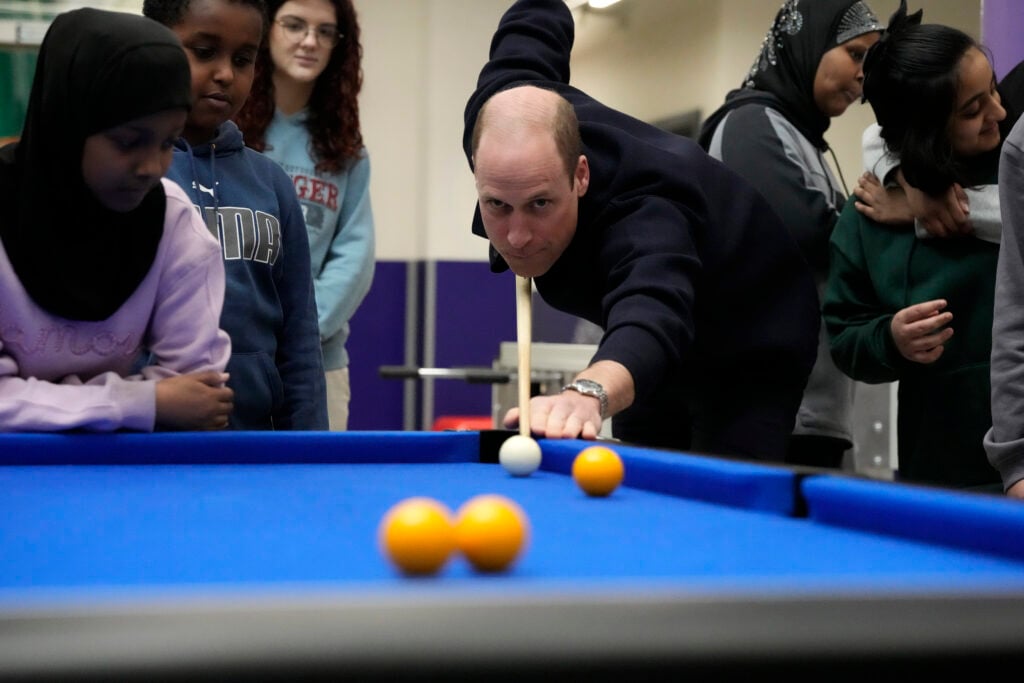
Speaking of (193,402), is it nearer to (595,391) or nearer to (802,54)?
(595,391)

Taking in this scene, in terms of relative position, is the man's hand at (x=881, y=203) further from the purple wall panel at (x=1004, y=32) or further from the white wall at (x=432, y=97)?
the white wall at (x=432, y=97)

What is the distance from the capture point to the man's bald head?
1.95 m

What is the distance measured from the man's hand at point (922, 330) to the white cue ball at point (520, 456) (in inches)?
36.7

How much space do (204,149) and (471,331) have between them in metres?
4.08

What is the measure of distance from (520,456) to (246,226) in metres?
0.95

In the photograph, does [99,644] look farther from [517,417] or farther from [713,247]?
[713,247]

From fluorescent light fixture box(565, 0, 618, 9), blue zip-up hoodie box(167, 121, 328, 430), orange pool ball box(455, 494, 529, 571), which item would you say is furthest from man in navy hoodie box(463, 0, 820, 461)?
fluorescent light fixture box(565, 0, 618, 9)

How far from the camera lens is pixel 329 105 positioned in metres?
3.02

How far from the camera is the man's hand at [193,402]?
73.4 inches

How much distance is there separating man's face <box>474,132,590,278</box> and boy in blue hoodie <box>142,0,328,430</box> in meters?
0.49

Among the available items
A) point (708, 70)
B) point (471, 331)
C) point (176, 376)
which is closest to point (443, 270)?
point (471, 331)

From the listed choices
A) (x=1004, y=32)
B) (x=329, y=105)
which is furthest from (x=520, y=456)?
(x=1004, y=32)

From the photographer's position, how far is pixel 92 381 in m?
1.87

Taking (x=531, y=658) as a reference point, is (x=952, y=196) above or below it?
above
